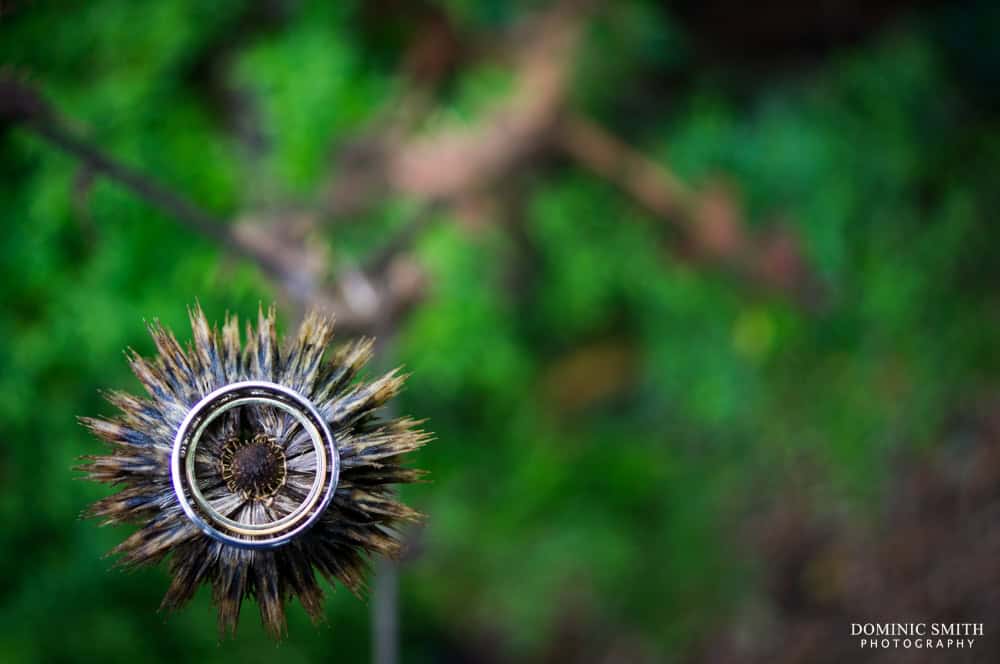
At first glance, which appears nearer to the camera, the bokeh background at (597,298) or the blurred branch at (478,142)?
the bokeh background at (597,298)

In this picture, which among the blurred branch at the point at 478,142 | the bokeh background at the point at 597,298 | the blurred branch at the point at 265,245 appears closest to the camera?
the blurred branch at the point at 265,245

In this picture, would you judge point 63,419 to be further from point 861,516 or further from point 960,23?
point 960,23

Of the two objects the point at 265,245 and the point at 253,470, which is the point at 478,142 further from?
the point at 253,470

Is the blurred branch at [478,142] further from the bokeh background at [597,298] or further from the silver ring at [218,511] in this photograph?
the silver ring at [218,511]

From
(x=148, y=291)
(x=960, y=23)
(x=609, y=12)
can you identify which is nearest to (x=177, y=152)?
(x=148, y=291)

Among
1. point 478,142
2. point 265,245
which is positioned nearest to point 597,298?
point 478,142

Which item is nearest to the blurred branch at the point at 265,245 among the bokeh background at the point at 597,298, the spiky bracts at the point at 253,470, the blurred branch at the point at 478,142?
the spiky bracts at the point at 253,470

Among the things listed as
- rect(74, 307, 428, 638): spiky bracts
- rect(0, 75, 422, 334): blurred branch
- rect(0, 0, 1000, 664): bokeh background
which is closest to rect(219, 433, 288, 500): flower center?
rect(74, 307, 428, 638): spiky bracts
